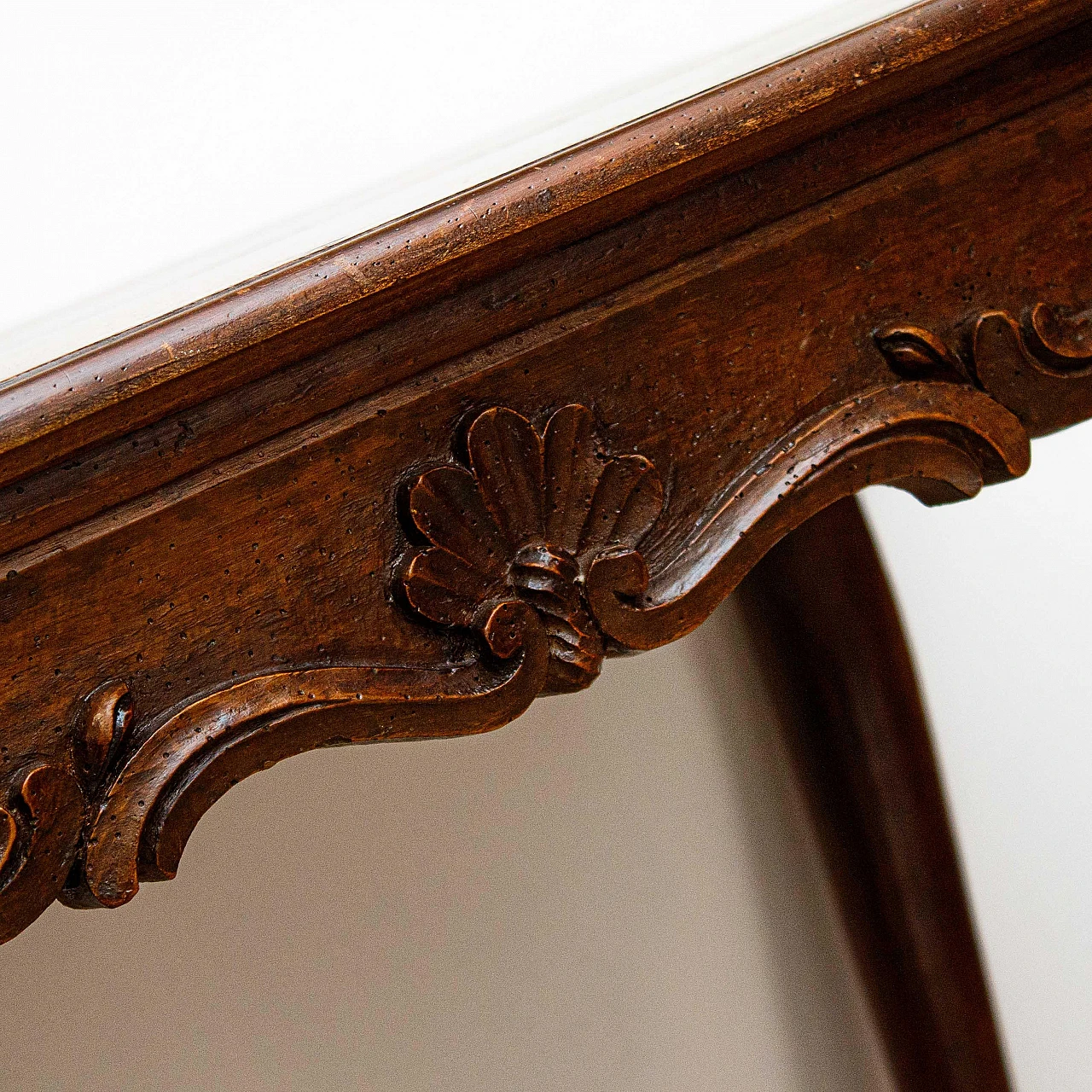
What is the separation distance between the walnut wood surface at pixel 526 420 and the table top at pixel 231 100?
0.19 meters

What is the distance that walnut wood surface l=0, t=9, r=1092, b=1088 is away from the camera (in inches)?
9.9

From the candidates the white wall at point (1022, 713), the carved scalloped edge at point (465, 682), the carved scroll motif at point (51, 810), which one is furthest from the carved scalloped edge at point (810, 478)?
the white wall at point (1022, 713)

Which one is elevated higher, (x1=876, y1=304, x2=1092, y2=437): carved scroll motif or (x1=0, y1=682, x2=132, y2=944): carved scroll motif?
(x1=876, y1=304, x2=1092, y2=437): carved scroll motif

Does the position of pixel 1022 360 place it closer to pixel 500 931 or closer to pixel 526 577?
pixel 526 577

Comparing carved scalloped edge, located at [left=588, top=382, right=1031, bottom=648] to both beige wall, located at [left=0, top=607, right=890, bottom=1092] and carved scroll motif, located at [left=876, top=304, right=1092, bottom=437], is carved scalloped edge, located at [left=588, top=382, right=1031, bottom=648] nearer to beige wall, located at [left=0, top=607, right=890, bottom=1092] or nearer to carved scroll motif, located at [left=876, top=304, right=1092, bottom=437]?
carved scroll motif, located at [left=876, top=304, right=1092, bottom=437]

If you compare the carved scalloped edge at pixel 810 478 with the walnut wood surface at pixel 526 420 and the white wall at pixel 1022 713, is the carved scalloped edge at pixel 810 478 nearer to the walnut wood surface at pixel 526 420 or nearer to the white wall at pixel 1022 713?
the walnut wood surface at pixel 526 420

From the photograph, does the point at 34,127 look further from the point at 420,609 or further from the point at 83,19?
the point at 420,609

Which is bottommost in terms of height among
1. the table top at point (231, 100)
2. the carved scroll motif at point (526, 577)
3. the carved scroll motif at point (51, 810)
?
the carved scroll motif at point (51, 810)

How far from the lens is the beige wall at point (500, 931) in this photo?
49cm

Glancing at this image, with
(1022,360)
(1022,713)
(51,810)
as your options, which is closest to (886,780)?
(1022,713)

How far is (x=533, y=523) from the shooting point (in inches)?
11.7

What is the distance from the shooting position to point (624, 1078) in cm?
58

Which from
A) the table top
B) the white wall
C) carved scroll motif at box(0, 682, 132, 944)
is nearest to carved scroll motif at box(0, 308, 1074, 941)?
carved scroll motif at box(0, 682, 132, 944)

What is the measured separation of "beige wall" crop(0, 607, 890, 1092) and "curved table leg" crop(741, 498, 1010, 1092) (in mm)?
46
